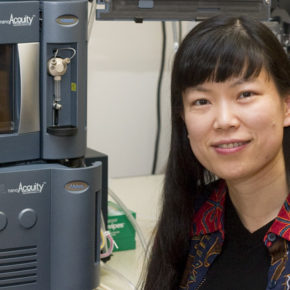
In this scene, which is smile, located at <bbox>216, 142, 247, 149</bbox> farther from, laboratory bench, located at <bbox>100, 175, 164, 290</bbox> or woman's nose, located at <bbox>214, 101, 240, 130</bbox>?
laboratory bench, located at <bbox>100, 175, 164, 290</bbox>

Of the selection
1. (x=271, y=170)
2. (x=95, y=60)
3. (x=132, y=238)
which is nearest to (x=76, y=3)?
(x=271, y=170)

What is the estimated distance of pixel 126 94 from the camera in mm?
2334

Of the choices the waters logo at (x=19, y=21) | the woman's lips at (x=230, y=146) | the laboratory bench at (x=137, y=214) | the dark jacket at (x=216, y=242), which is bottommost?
the laboratory bench at (x=137, y=214)

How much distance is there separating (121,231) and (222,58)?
710 mm

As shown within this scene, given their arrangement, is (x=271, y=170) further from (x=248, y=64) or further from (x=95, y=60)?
(x=95, y=60)

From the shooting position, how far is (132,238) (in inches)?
67.1

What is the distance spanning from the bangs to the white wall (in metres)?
1.13

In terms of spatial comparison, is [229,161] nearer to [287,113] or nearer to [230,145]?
[230,145]

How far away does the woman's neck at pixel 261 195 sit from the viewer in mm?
1206

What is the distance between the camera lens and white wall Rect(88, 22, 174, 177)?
2.27 meters

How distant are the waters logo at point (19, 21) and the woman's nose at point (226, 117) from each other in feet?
1.29

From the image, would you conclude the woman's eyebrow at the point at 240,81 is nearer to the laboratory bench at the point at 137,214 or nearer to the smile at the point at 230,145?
the smile at the point at 230,145

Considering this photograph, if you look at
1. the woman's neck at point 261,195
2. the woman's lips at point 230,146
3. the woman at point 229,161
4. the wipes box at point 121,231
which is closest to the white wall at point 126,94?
the wipes box at point 121,231

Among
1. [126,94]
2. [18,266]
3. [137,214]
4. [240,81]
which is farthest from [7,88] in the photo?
[126,94]
